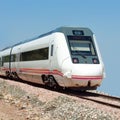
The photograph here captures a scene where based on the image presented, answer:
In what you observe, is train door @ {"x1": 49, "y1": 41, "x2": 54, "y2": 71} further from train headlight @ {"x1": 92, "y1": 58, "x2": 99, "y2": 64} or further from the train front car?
train headlight @ {"x1": 92, "y1": 58, "x2": 99, "y2": 64}

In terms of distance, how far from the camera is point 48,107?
14.2m

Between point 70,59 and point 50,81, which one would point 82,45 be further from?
point 50,81

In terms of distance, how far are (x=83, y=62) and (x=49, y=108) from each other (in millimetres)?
5529

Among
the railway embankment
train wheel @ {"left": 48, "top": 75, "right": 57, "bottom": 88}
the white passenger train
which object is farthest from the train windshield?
the railway embankment

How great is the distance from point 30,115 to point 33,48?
482 inches

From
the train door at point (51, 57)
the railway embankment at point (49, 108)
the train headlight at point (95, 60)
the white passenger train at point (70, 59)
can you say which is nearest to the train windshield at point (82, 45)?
the white passenger train at point (70, 59)

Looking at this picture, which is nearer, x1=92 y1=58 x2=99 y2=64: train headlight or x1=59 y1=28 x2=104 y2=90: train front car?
x1=59 y1=28 x2=104 y2=90: train front car

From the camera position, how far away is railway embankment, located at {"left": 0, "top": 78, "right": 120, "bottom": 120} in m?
11.7

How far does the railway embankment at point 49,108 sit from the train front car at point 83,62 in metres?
1.92

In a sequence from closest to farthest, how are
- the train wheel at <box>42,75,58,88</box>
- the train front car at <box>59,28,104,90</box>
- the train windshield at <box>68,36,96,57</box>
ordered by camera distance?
the train front car at <box>59,28,104,90</box> → the train windshield at <box>68,36,96,57</box> → the train wheel at <box>42,75,58,88</box>

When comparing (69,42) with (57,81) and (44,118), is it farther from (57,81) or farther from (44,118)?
(44,118)

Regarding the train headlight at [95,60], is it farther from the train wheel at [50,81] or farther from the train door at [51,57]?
the train wheel at [50,81]

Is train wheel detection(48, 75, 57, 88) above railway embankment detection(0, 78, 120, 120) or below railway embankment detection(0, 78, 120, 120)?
above

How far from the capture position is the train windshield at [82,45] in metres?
19.7
